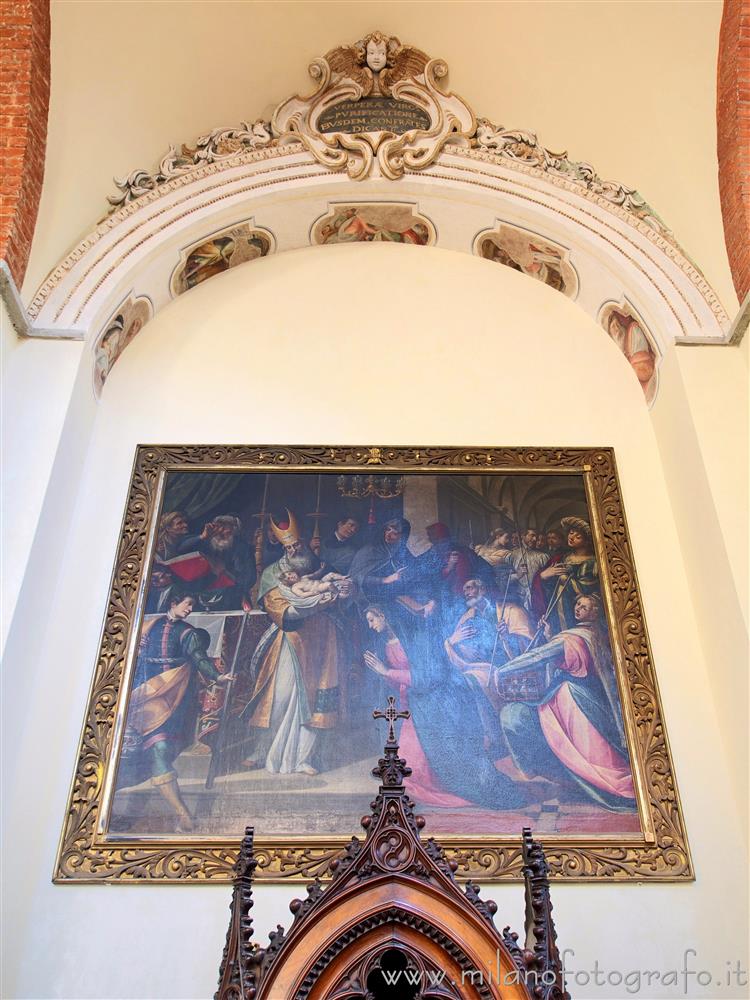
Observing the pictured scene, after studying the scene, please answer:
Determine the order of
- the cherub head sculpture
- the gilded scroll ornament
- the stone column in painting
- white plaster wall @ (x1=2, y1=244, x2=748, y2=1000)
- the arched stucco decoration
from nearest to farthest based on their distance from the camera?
white plaster wall @ (x1=2, y1=244, x2=748, y2=1000)
the stone column in painting
the arched stucco decoration
the gilded scroll ornament
the cherub head sculpture

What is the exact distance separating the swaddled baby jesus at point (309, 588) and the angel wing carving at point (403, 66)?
4.46 meters

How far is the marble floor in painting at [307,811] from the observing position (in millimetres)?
4895

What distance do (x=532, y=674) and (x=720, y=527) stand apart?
143 cm

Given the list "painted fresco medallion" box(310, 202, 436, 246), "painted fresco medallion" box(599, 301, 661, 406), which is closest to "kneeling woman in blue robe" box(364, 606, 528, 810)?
"painted fresco medallion" box(599, 301, 661, 406)

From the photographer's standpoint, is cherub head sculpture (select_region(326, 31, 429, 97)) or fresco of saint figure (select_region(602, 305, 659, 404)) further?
cherub head sculpture (select_region(326, 31, 429, 97))

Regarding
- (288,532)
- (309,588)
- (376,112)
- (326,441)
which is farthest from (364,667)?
(376,112)

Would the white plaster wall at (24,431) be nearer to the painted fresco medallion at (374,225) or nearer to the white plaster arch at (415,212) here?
the white plaster arch at (415,212)

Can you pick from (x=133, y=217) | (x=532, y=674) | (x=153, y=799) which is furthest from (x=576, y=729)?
(x=133, y=217)

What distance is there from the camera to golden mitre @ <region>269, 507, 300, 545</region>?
6035 mm

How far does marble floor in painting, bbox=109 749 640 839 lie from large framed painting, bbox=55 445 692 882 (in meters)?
0.01

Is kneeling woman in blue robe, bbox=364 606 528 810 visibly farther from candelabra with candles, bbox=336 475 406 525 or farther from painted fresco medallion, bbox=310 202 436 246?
painted fresco medallion, bbox=310 202 436 246

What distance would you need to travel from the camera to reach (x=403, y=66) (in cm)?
Answer: 764

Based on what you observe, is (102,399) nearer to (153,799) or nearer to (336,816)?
(153,799)

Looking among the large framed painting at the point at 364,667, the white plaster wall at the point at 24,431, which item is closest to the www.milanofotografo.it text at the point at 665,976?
the large framed painting at the point at 364,667
